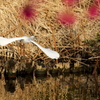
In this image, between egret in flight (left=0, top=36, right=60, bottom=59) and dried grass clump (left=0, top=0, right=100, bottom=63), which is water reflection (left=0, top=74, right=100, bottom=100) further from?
egret in flight (left=0, top=36, right=60, bottom=59)

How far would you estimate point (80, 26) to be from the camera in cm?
1173

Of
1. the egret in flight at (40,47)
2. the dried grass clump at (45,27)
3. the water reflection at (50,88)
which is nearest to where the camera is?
the egret in flight at (40,47)

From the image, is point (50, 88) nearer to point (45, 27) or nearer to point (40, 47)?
point (45, 27)

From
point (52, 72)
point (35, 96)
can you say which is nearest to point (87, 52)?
point (52, 72)

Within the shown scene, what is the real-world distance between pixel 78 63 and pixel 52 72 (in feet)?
2.62

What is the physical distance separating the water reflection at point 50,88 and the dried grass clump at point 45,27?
3.06 ft

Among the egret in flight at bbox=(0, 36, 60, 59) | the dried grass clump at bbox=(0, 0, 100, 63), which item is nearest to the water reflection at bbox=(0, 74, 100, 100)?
the dried grass clump at bbox=(0, 0, 100, 63)

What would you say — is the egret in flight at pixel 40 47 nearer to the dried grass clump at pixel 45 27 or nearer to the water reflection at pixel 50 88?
the water reflection at pixel 50 88

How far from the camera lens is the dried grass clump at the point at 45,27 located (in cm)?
1130

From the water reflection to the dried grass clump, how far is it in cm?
93

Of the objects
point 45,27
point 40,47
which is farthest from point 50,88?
point 40,47

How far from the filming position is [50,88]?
9.26 m

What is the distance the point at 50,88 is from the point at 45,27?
265cm

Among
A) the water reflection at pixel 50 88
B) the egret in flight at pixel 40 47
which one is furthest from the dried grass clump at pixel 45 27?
the egret in flight at pixel 40 47
